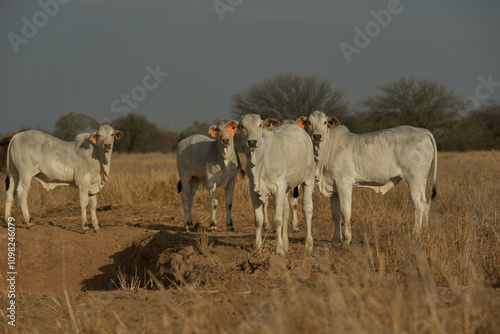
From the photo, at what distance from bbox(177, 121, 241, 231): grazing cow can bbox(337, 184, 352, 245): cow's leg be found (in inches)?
84.1

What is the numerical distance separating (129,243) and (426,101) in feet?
116

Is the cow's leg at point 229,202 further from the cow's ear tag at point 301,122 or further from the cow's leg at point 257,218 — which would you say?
the cow's leg at point 257,218

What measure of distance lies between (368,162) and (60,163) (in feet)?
18.3

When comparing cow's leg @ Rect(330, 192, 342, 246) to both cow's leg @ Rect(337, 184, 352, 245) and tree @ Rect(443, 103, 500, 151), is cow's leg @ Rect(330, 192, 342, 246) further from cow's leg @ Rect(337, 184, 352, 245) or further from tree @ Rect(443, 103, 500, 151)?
tree @ Rect(443, 103, 500, 151)

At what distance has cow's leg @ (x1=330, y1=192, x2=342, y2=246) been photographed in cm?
842

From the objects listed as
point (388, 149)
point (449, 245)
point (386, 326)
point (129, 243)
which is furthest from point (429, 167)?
point (386, 326)

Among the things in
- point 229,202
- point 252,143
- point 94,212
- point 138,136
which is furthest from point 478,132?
point 252,143

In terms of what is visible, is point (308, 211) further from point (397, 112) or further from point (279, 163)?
point (397, 112)

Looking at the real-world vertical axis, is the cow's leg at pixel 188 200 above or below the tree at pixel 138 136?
below

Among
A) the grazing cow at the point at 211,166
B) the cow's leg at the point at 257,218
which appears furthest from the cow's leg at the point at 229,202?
the cow's leg at the point at 257,218

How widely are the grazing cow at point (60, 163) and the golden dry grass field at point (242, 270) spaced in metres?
0.69

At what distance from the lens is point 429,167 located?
8.75m

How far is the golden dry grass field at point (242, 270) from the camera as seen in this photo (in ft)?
12.1

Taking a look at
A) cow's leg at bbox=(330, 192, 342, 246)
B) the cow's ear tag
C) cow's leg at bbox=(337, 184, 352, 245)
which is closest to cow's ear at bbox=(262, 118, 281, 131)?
the cow's ear tag
